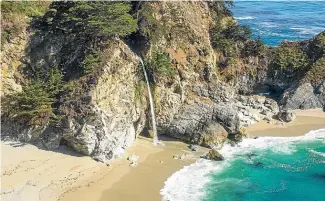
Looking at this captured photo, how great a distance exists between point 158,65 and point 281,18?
194 feet

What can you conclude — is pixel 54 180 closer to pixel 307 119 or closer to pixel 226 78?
pixel 226 78

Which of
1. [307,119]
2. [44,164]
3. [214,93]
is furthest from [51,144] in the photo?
[307,119]

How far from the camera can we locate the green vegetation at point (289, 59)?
173 feet

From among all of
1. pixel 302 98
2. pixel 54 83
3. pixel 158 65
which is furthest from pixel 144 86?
pixel 302 98

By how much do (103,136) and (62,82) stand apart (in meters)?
6.03

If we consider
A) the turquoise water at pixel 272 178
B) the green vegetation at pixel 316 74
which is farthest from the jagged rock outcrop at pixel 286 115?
the turquoise water at pixel 272 178

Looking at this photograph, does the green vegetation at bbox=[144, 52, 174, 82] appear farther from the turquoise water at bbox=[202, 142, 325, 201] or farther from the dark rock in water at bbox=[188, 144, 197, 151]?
the turquoise water at bbox=[202, 142, 325, 201]

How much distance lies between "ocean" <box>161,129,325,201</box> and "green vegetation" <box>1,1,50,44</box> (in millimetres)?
18846

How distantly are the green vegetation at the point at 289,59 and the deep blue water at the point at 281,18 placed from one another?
19134 millimetres

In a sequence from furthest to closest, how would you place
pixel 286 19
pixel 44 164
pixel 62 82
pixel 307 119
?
pixel 286 19
pixel 307 119
pixel 62 82
pixel 44 164

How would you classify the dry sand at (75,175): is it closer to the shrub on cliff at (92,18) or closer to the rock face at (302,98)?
the shrub on cliff at (92,18)

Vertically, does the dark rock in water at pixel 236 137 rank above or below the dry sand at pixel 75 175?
above

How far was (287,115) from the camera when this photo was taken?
1861 inches

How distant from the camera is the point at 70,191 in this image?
3256 centimetres
